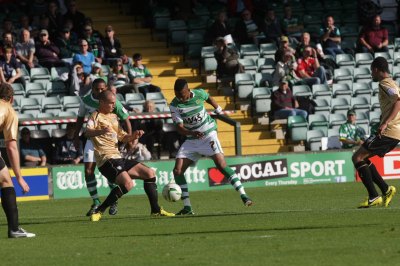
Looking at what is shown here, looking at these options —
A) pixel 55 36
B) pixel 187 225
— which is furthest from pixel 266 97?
pixel 187 225

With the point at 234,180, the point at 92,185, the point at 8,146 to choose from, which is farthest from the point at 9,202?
the point at 92,185

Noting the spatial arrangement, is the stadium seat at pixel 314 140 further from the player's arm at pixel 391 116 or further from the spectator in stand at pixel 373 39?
the player's arm at pixel 391 116

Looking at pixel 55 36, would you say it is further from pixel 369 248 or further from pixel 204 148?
pixel 369 248

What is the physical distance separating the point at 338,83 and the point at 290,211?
14.3 meters

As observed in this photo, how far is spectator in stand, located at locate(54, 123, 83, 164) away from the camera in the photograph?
2588 cm

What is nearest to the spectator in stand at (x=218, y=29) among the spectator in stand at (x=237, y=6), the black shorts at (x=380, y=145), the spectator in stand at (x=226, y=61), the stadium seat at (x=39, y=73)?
the spectator in stand at (x=226, y=61)

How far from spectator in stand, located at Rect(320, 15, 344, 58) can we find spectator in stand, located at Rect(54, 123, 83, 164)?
8996 millimetres

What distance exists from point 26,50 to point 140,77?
2814mm

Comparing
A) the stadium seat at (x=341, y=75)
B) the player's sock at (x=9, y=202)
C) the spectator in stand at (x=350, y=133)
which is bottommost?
the spectator in stand at (x=350, y=133)

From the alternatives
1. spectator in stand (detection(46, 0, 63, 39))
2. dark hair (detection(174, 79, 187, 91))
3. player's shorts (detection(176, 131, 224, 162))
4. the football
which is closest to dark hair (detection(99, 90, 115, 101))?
dark hair (detection(174, 79, 187, 91))

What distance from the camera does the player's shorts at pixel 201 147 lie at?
17953 mm

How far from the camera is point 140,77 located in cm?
2898

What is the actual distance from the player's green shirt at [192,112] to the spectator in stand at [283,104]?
11.3 metres

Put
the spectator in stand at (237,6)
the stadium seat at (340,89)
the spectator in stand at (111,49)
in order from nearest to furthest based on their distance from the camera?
the spectator in stand at (111,49), the stadium seat at (340,89), the spectator in stand at (237,6)
